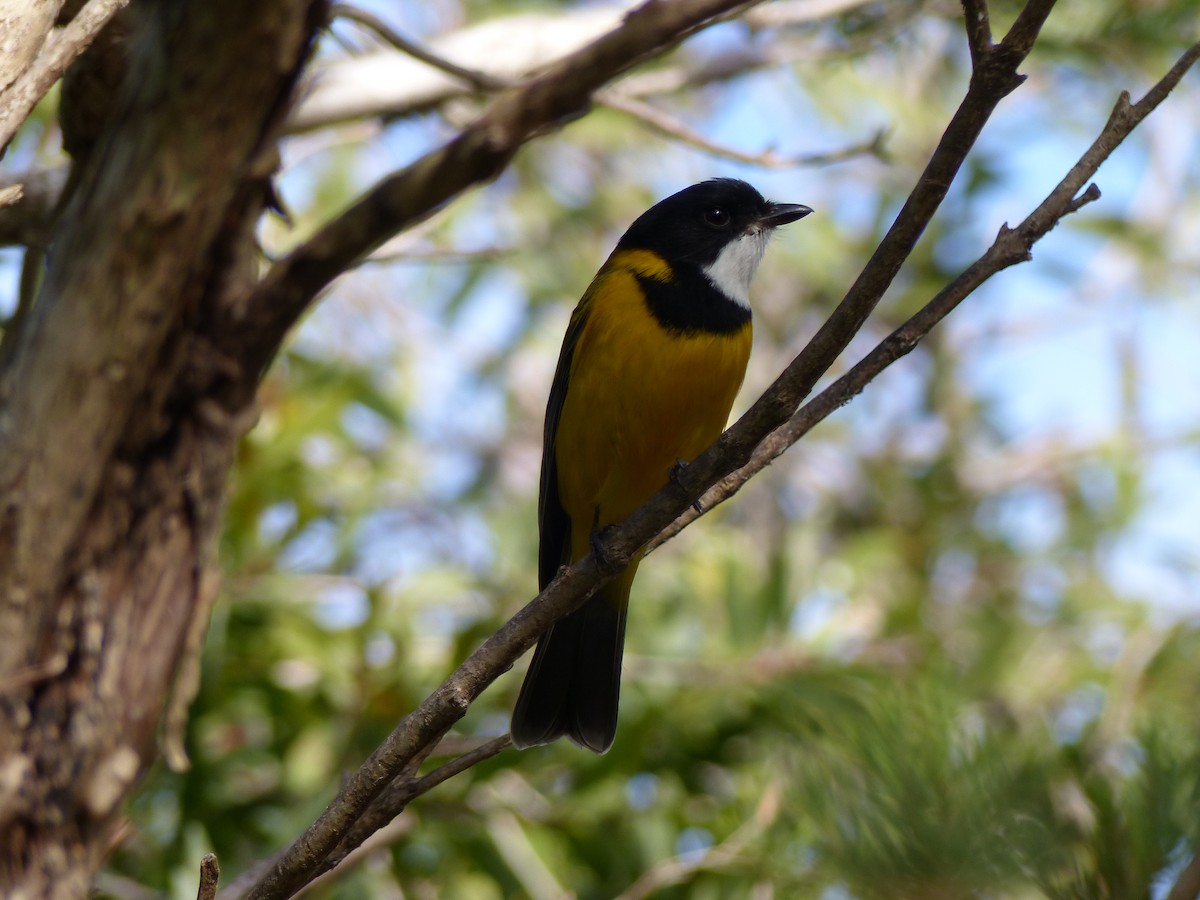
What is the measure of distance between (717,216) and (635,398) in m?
0.96

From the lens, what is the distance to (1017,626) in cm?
602

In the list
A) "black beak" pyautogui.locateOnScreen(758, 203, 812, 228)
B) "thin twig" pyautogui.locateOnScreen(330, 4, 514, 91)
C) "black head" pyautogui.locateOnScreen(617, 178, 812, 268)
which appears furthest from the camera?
"black beak" pyautogui.locateOnScreen(758, 203, 812, 228)

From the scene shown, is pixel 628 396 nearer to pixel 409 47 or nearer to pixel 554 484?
pixel 554 484

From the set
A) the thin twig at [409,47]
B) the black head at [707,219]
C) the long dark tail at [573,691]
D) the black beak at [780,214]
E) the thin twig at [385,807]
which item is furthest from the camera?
the black beak at [780,214]

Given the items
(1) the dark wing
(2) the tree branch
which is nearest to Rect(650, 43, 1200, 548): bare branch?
(2) the tree branch

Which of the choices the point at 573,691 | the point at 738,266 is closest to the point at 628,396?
the point at 738,266

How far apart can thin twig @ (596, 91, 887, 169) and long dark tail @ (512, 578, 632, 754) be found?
146 centimetres

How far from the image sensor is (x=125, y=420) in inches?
96.0

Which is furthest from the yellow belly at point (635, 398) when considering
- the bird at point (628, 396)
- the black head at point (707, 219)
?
the black head at point (707, 219)

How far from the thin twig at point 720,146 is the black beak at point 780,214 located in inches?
19.4

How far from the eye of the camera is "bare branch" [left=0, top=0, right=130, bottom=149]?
228cm

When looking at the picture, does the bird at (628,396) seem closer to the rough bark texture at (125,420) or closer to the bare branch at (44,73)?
the rough bark texture at (125,420)

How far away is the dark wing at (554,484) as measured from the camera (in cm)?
430

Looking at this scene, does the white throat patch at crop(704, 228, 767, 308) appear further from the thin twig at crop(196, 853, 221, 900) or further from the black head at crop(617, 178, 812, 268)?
the thin twig at crop(196, 853, 221, 900)
